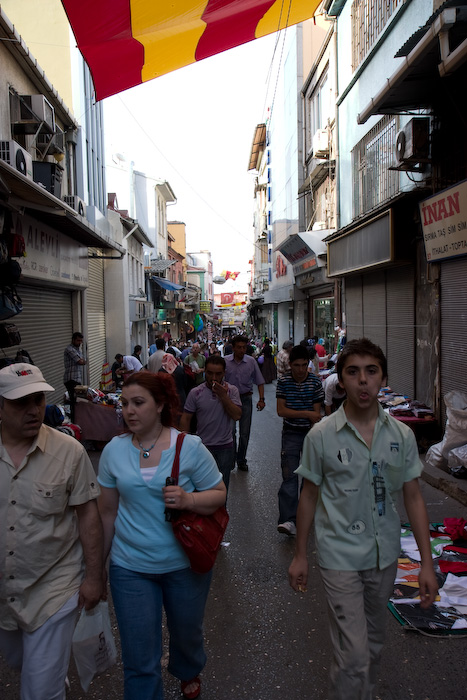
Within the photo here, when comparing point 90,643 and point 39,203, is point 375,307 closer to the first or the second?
point 39,203

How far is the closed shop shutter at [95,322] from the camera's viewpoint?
16.8 m

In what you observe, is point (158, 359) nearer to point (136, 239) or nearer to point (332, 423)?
point (332, 423)

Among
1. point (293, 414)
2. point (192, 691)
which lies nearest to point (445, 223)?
point (293, 414)

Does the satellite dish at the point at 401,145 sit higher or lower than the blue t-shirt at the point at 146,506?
higher

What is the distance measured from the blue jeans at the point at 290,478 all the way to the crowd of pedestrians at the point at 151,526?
2.51 m

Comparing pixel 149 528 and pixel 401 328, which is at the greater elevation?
pixel 401 328

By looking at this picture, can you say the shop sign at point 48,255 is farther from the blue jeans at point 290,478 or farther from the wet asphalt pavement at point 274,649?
the wet asphalt pavement at point 274,649

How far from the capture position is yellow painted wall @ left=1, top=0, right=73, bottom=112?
14.1 m

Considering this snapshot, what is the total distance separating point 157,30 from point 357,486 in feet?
19.6

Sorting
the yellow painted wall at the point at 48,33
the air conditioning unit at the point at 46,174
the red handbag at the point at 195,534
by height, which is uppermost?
the yellow painted wall at the point at 48,33

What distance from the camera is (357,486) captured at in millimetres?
2471

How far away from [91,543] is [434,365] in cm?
762

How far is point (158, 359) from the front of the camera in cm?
927

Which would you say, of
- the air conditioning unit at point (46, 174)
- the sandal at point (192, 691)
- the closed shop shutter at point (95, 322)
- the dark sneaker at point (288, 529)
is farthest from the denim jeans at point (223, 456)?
the closed shop shutter at point (95, 322)
